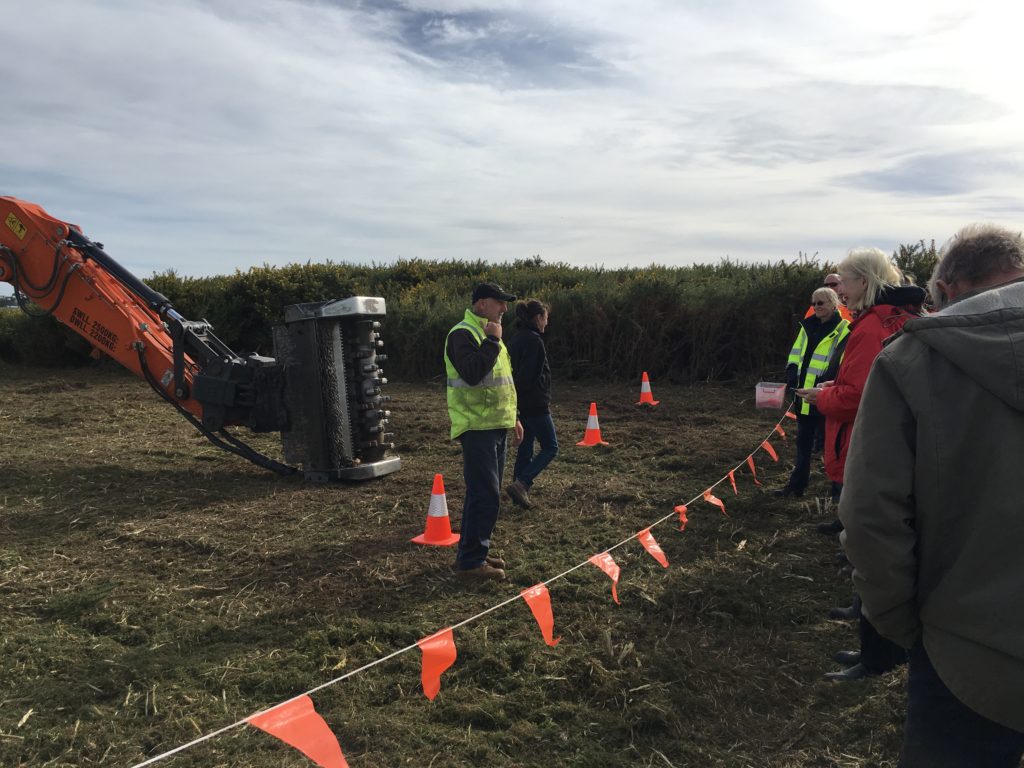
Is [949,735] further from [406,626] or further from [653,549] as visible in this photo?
[653,549]

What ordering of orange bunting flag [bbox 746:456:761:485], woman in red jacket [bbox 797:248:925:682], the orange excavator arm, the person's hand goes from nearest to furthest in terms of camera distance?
woman in red jacket [bbox 797:248:925:682], the person's hand, the orange excavator arm, orange bunting flag [bbox 746:456:761:485]

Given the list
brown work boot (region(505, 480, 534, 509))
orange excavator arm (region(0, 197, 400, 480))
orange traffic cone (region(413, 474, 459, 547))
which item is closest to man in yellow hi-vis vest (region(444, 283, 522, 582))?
orange traffic cone (region(413, 474, 459, 547))

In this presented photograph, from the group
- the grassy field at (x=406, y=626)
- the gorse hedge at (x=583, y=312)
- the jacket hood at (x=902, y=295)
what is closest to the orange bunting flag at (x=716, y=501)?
the grassy field at (x=406, y=626)

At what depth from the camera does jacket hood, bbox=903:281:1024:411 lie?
1.82 m

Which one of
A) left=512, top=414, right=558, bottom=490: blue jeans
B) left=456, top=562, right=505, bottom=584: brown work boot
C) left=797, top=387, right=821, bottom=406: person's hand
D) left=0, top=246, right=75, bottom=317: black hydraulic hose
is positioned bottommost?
left=456, top=562, right=505, bottom=584: brown work boot

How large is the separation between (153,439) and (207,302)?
326 inches

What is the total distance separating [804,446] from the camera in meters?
6.82

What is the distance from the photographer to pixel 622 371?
14.2 metres

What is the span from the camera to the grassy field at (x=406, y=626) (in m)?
3.34

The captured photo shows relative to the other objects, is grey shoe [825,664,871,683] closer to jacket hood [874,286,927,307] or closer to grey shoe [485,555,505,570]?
jacket hood [874,286,927,307]

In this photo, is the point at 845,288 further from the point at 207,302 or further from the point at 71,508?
the point at 207,302

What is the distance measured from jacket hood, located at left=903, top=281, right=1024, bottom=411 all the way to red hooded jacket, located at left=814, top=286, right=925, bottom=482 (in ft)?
7.43

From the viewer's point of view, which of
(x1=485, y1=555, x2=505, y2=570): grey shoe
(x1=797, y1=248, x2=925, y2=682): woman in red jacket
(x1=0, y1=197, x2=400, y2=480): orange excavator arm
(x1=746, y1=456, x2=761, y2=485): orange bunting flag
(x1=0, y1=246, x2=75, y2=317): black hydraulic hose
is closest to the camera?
(x1=797, y1=248, x2=925, y2=682): woman in red jacket

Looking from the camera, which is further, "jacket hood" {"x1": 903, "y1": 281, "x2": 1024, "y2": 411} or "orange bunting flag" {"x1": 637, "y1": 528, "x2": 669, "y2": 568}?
"orange bunting flag" {"x1": 637, "y1": 528, "x2": 669, "y2": 568}
